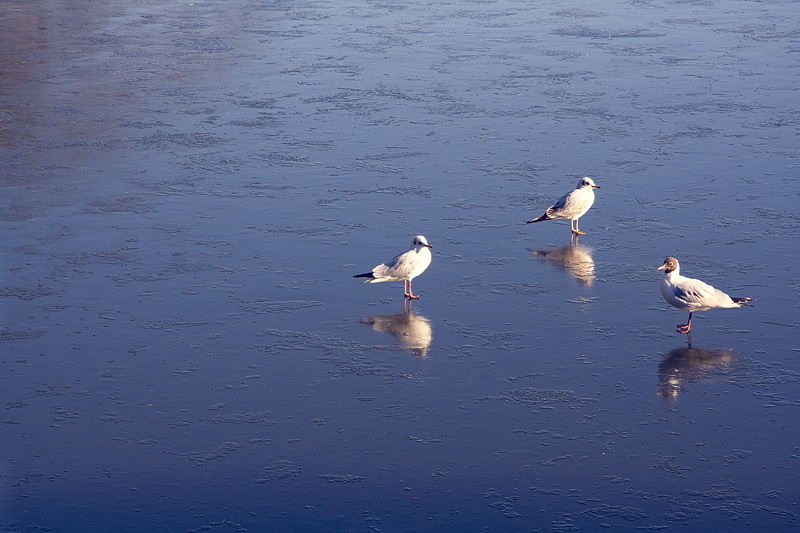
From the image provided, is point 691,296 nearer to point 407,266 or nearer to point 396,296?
point 407,266

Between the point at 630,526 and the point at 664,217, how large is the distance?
5.14 meters

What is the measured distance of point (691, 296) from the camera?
292 inches

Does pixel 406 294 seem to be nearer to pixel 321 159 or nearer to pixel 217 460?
pixel 217 460

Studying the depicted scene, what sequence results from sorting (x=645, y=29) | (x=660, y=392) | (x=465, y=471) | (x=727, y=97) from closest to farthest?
(x=465, y=471) < (x=660, y=392) < (x=727, y=97) < (x=645, y=29)

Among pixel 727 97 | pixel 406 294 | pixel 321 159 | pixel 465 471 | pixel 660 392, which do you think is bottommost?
pixel 465 471

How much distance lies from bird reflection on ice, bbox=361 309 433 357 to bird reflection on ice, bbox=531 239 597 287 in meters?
1.63

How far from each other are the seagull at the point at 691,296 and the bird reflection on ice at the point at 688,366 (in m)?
0.37

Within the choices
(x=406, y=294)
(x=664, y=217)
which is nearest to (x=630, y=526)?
(x=406, y=294)

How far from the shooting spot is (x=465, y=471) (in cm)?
573

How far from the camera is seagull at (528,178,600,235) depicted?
31.5 feet

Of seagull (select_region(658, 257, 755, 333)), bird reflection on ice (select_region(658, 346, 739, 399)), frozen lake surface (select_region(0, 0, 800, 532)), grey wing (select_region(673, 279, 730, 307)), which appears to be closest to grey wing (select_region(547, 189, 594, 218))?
frozen lake surface (select_region(0, 0, 800, 532))

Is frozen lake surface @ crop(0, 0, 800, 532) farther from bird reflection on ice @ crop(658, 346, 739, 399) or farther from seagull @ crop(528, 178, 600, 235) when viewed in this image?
seagull @ crop(528, 178, 600, 235)

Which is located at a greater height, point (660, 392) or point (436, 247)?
point (436, 247)

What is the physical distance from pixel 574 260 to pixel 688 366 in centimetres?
227
